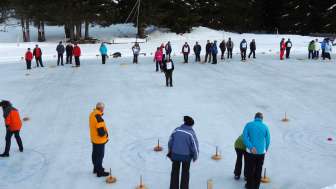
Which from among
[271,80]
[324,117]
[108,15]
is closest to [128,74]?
[271,80]

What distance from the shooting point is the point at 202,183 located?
9.27 meters

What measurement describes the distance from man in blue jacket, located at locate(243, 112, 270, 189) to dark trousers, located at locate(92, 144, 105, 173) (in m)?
2.90

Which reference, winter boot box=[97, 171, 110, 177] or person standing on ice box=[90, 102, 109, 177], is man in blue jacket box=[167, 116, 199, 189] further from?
winter boot box=[97, 171, 110, 177]

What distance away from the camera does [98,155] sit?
9211mm

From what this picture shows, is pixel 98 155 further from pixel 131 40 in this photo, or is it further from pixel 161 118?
pixel 131 40

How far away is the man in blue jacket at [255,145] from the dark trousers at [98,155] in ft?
9.50

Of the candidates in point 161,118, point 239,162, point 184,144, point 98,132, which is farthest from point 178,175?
point 161,118

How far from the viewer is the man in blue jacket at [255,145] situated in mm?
8258

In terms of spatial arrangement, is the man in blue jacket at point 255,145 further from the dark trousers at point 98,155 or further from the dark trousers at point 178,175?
the dark trousers at point 98,155

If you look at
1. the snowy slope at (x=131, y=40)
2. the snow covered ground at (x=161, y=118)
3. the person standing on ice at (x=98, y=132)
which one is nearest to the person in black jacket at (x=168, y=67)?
the snow covered ground at (x=161, y=118)

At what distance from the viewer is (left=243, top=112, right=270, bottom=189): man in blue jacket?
826 centimetres

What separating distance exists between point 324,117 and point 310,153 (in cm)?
399

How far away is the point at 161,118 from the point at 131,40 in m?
28.0

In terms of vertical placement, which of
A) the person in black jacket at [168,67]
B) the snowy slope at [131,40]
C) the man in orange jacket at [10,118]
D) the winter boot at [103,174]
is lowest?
the winter boot at [103,174]
